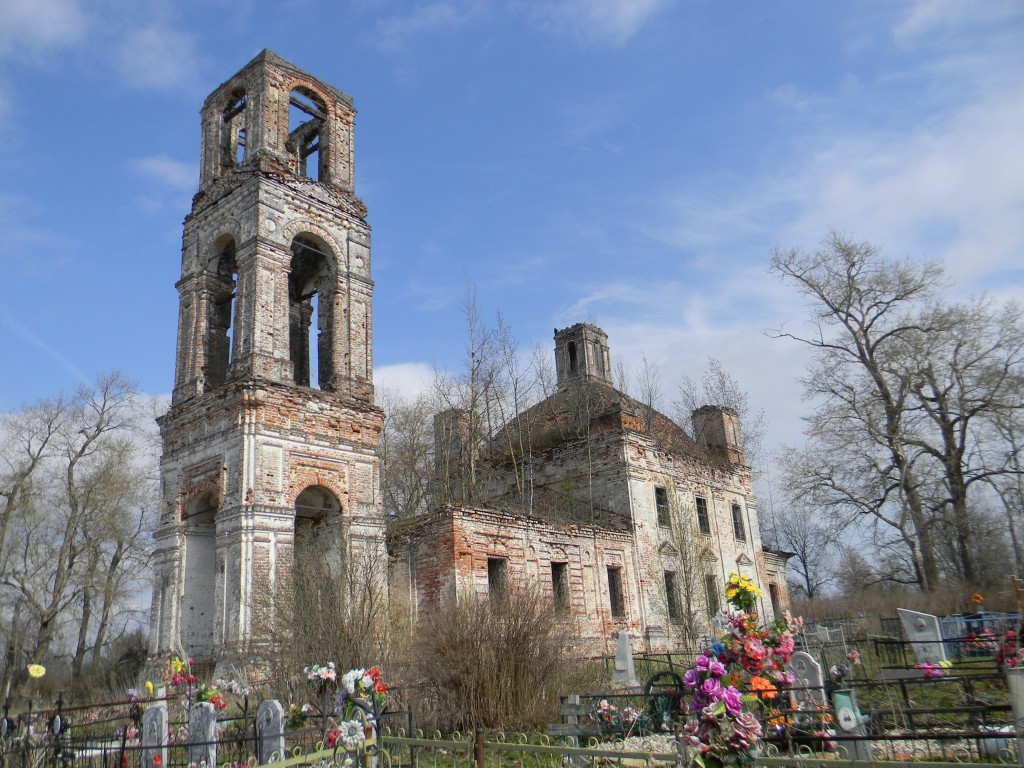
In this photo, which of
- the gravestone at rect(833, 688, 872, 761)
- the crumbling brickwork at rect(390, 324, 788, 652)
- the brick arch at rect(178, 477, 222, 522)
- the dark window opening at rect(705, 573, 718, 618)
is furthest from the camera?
the dark window opening at rect(705, 573, 718, 618)

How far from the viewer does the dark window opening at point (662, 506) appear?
86.2ft

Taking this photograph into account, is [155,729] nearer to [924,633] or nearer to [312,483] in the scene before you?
[312,483]

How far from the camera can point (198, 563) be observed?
18344 millimetres

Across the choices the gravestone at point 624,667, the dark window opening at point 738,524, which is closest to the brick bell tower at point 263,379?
the gravestone at point 624,667

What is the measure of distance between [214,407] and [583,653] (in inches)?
430

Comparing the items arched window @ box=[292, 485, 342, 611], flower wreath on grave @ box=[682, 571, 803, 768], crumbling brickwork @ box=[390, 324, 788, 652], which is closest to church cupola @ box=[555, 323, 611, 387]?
crumbling brickwork @ box=[390, 324, 788, 652]

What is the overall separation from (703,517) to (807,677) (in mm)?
19380

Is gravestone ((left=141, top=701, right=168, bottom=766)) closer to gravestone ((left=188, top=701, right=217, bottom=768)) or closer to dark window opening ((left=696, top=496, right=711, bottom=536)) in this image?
gravestone ((left=188, top=701, right=217, bottom=768))

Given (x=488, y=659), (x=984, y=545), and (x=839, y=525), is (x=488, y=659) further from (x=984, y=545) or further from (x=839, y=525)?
(x=984, y=545)

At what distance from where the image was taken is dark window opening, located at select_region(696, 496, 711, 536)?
93.9 ft

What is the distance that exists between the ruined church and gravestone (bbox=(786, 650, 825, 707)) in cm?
532

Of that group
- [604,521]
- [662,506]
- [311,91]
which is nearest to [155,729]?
[604,521]

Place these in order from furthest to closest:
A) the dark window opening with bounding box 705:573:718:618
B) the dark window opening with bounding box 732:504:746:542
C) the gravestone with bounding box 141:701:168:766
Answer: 1. the dark window opening with bounding box 732:504:746:542
2. the dark window opening with bounding box 705:573:718:618
3. the gravestone with bounding box 141:701:168:766

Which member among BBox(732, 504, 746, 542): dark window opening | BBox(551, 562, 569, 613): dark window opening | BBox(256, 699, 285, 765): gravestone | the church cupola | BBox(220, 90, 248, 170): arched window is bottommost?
BBox(256, 699, 285, 765): gravestone
